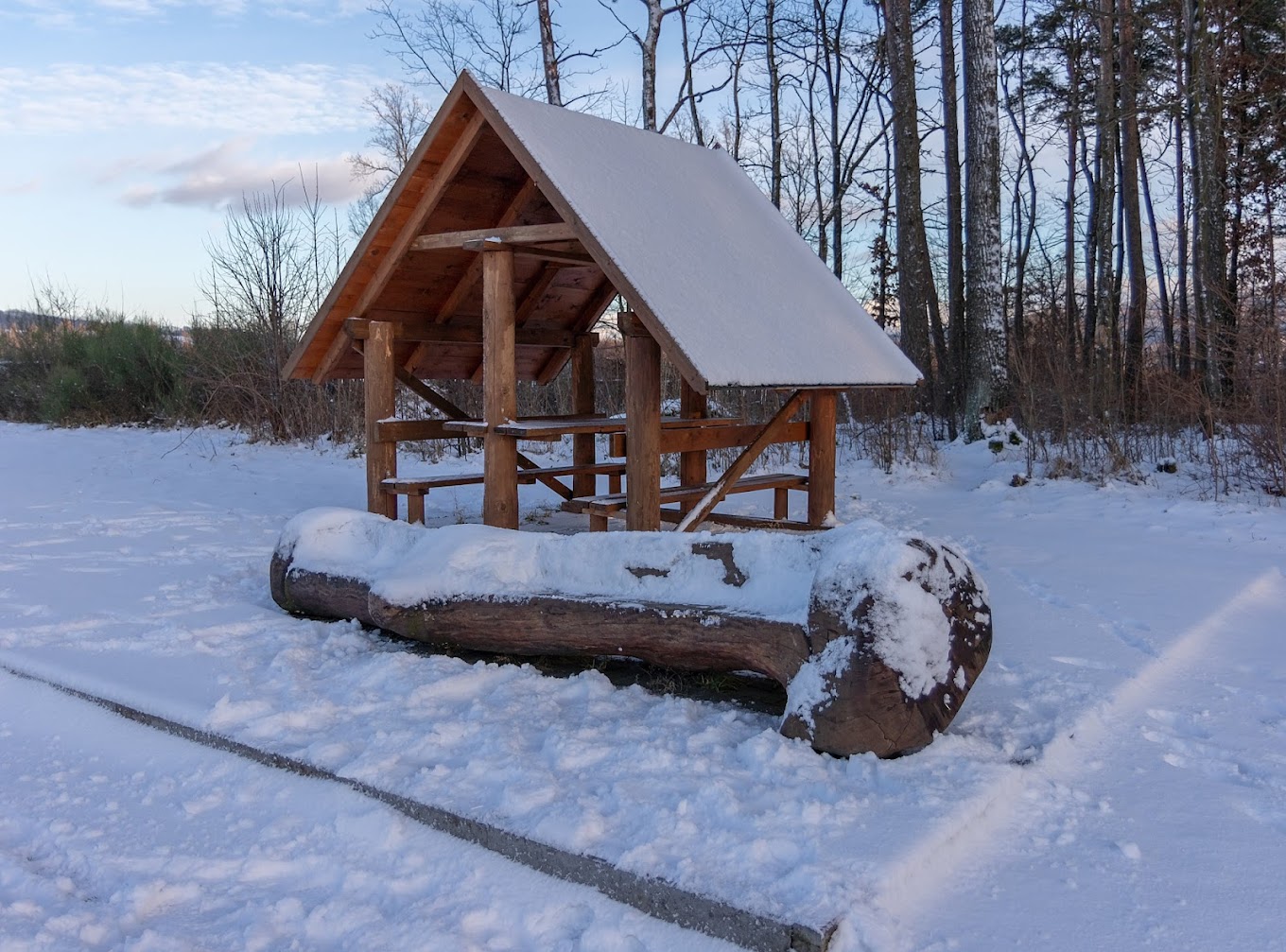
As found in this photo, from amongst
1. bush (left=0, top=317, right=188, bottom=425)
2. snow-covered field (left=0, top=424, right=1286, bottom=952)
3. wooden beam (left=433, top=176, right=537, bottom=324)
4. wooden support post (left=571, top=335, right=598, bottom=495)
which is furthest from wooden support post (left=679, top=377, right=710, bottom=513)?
bush (left=0, top=317, right=188, bottom=425)

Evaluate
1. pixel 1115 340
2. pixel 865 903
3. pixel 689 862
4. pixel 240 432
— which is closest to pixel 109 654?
pixel 689 862

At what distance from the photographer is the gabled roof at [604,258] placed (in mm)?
5938

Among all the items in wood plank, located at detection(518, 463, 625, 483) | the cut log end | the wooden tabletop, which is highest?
the wooden tabletop

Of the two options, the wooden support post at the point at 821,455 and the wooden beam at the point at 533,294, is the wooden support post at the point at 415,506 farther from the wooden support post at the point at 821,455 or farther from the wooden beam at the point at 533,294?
the wooden support post at the point at 821,455

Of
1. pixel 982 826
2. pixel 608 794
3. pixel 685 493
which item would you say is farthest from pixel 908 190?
pixel 608 794

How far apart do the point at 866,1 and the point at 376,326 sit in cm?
2042

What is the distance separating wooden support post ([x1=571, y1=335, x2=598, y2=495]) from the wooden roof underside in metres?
0.24

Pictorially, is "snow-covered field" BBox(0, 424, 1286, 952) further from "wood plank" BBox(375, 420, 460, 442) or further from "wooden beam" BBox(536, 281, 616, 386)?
"wooden beam" BBox(536, 281, 616, 386)

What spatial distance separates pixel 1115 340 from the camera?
769 inches

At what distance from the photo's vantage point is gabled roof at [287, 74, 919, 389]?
5938mm

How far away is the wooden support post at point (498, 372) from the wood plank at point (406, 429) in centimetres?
127

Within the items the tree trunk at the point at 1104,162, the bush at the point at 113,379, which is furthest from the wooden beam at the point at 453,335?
the bush at the point at 113,379

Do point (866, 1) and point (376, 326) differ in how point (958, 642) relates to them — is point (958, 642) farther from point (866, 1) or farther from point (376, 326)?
point (866, 1)

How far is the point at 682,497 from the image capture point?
775 centimetres
